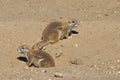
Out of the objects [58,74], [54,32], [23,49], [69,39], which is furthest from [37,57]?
[58,74]

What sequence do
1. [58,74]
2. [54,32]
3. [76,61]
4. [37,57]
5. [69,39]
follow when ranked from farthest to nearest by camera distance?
[69,39] < [54,32] < [37,57] < [76,61] < [58,74]

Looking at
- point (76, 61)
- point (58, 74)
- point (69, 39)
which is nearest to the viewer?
point (58, 74)

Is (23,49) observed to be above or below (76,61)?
above

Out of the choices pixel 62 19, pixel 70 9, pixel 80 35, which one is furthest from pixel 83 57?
pixel 70 9

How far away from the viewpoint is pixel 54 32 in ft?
38.0

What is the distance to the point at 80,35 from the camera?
11633 millimetres

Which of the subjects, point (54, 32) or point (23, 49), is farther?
point (54, 32)

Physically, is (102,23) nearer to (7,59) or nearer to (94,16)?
(94,16)

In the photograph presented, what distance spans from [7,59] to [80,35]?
2173 mm

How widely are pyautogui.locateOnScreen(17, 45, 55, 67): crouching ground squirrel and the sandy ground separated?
23cm

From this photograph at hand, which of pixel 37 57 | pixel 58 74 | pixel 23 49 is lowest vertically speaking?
pixel 37 57

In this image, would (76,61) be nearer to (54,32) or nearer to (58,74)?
(54,32)

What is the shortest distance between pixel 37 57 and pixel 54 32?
139 cm

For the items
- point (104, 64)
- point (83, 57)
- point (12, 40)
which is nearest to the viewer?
point (104, 64)
